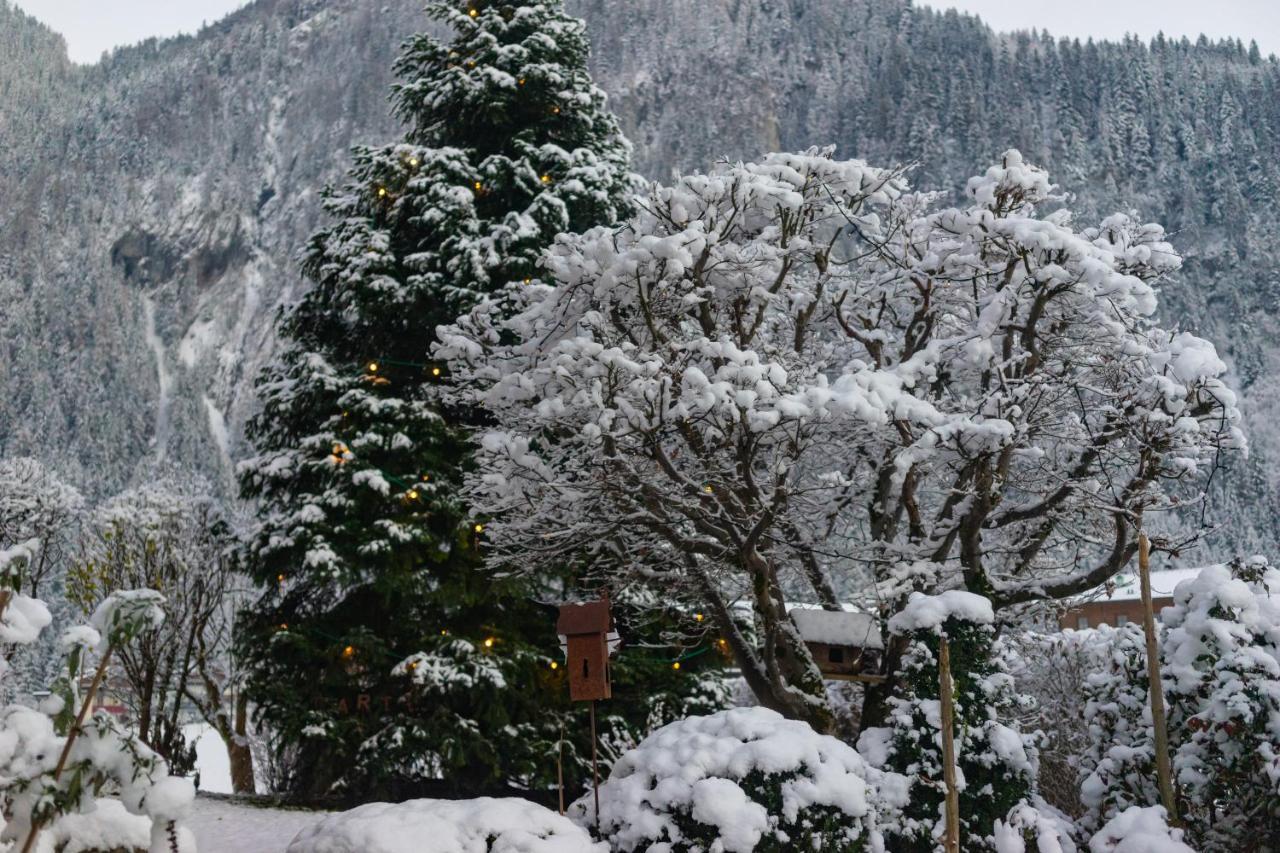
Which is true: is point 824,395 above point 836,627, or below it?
above

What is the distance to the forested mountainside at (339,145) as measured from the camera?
78.9 m

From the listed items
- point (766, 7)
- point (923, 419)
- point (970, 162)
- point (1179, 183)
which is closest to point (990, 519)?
point (923, 419)

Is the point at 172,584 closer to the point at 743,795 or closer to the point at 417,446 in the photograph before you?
the point at 417,446

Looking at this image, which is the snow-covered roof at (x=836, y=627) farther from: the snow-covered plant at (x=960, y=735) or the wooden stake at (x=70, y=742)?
the wooden stake at (x=70, y=742)

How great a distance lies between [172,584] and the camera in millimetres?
A: 15180

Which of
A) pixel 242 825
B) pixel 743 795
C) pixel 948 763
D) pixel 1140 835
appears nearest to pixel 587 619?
pixel 743 795

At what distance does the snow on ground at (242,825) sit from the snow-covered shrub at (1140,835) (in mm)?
5966

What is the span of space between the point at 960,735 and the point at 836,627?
1.79 meters

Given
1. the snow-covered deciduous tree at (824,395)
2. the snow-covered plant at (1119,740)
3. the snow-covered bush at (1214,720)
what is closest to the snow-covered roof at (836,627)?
the snow-covered deciduous tree at (824,395)

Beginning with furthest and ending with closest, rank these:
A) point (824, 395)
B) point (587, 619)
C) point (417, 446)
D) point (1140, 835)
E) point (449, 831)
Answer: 1. point (417, 446)
2. point (587, 619)
3. point (824, 395)
4. point (1140, 835)
5. point (449, 831)

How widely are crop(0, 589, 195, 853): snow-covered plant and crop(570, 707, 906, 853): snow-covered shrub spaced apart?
2.54m

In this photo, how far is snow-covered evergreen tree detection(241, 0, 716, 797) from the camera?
10.6 m

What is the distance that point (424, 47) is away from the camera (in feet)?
42.4

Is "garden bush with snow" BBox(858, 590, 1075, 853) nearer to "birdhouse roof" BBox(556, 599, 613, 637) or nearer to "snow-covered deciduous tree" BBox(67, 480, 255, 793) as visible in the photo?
"birdhouse roof" BBox(556, 599, 613, 637)
